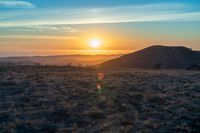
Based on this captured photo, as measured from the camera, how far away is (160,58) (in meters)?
73.6

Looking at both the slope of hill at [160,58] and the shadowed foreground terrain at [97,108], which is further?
the slope of hill at [160,58]

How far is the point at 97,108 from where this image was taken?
1816 centimetres

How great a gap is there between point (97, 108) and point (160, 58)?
5669cm

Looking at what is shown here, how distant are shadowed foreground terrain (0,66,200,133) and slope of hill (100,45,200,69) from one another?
42.9m

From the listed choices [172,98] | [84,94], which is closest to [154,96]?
[172,98]

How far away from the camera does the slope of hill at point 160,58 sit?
6919cm

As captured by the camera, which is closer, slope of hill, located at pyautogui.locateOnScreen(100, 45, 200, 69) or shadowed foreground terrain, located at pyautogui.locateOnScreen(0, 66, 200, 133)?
shadowed foreground terrain, located at pyautogui.locateOnScreen(0, 66, 200, 133)

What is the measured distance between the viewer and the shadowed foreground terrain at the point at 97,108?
49.3 feet

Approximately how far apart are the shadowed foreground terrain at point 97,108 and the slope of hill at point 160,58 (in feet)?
141

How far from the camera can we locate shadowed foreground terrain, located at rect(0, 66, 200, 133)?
15.0 metres

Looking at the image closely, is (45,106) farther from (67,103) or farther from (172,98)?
(172,98)

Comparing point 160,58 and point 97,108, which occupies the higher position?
point 160,58

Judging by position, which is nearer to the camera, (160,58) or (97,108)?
(97,108)

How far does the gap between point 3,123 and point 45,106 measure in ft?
11.6
